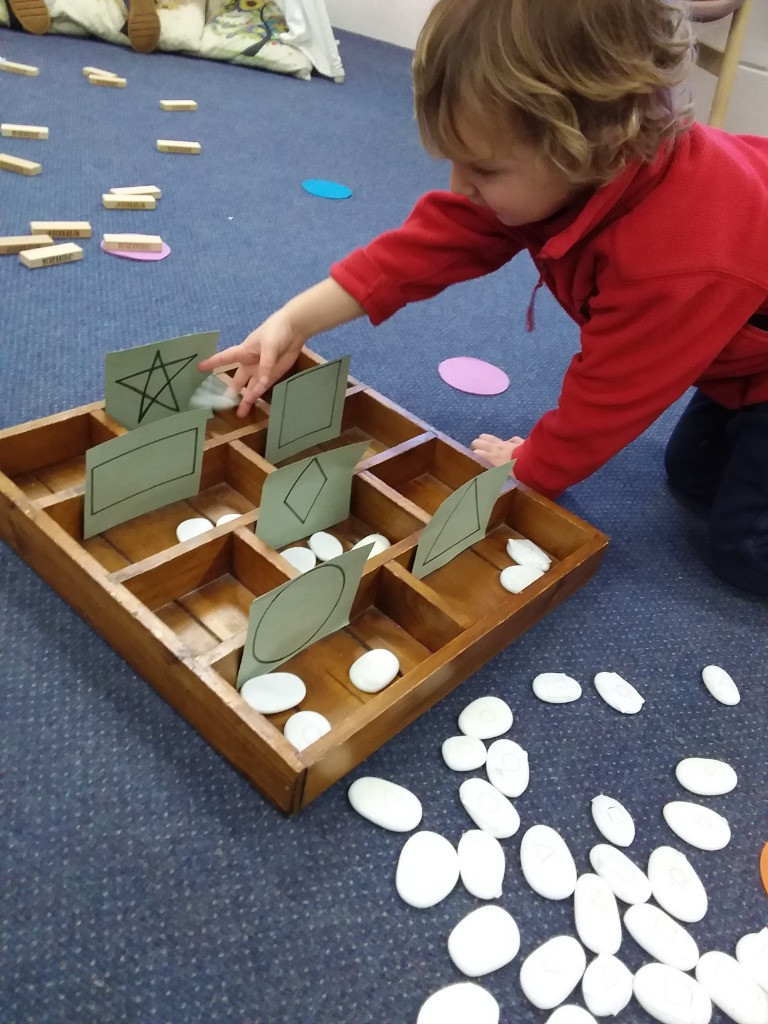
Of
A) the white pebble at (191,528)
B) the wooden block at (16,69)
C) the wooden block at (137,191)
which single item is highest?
the wooden block at (16,69)

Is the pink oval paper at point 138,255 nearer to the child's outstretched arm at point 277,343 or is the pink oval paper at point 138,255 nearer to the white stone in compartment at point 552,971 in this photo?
the child's outstretched arm at point 277,343

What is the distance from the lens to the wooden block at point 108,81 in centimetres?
188

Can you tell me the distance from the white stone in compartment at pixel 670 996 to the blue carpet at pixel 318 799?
1 cm

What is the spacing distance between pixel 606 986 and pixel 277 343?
624 mm

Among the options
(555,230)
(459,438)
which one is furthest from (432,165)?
(555,230)

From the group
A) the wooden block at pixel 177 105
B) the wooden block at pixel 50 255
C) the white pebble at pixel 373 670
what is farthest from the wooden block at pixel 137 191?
the white pebble at pixel 373 670

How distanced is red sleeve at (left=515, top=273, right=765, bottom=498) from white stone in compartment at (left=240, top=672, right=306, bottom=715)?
0.34 metres

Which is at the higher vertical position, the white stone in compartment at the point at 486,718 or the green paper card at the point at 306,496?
the green paper card at the point at 306,496

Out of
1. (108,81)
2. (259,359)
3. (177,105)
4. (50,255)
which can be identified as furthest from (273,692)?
(108,81)

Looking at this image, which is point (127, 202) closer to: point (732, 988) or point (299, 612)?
point (299, 612)

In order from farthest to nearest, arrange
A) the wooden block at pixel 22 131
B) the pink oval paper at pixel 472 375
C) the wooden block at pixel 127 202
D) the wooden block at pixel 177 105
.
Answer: the wooden block at pixel 177 105, the wooden block at pixel 22 131, the wooden block at pixel 127 202, the pink oval paper at pixel 472 375

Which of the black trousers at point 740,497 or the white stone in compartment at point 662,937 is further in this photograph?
the black trousers at point 740,497

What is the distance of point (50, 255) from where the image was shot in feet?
A: 3.73

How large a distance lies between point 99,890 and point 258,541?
28 cm
